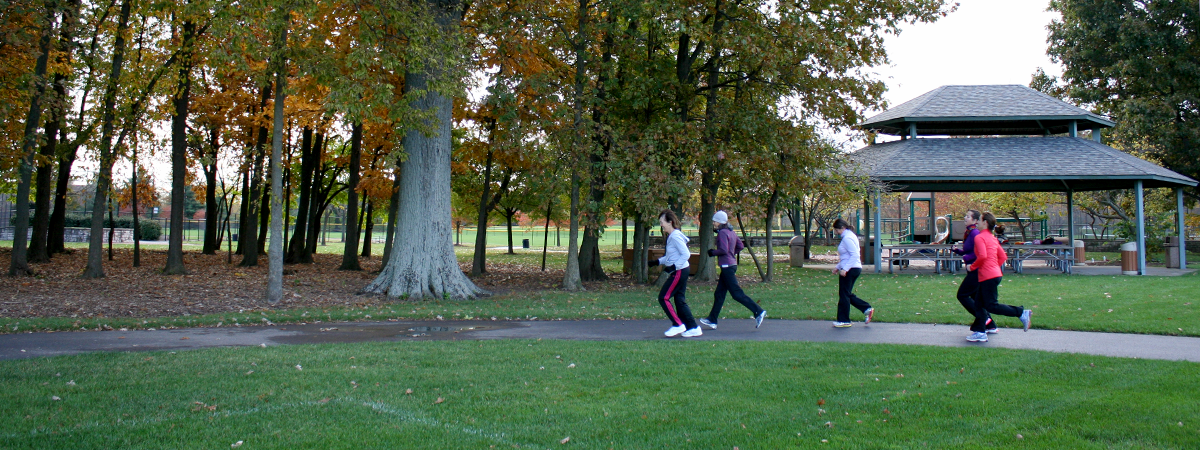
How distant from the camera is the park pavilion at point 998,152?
69.1 ft

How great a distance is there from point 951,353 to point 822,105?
31.0 ft

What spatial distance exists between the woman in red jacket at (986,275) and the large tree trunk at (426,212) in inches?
360

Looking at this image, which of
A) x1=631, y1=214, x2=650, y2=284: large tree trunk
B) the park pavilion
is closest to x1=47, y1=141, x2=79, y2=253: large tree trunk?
x1=631, y1=214, x2=650, y2=284: large tree trunk

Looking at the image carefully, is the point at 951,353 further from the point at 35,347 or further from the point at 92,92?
the point at 92,92

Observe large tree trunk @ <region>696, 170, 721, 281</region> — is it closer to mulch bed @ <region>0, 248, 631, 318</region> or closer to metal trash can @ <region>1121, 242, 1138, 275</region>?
mulch bed @ <region>0, 248, 631, 318</region>

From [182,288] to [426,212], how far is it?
507cm

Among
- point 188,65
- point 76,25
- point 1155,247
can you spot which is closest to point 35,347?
point 76,25

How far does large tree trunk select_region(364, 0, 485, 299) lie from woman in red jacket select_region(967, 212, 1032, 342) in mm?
9148

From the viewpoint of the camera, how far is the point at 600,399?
229 inches

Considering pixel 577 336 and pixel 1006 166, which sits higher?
pixel 1006 166

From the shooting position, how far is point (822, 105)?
1641cm

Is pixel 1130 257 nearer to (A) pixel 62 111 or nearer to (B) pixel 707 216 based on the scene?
(B) pixel 707 216

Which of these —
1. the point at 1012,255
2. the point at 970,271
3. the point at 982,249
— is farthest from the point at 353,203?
the point at 1012,255

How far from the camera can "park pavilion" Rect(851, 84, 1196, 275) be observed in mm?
21047
